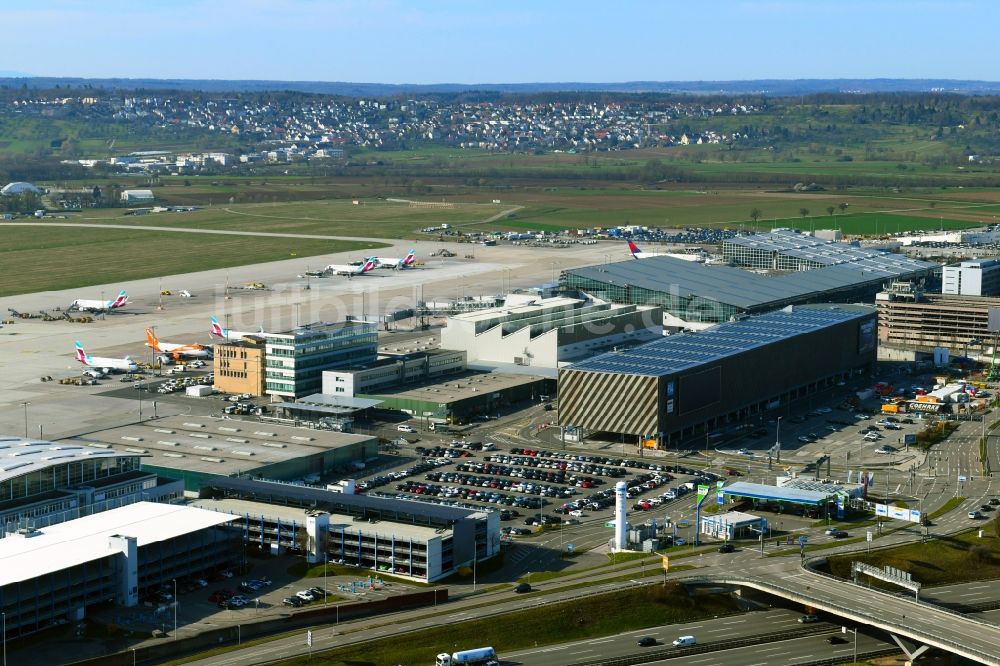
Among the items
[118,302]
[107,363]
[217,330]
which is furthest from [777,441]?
[118,302]

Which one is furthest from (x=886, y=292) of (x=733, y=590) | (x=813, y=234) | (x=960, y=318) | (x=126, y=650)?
(x=126, y=650)

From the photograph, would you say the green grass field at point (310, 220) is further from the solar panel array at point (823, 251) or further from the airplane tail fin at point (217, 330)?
the airplane tail fin at point (217, 330)

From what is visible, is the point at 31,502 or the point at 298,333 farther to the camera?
the point at 298,333

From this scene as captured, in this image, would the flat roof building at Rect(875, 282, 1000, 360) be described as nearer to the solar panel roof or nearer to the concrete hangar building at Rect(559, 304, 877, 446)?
the solar panel roof

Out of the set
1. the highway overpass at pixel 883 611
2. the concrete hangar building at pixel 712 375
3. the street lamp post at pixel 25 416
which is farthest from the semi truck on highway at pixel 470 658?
the street lamp post at pixel 25 416

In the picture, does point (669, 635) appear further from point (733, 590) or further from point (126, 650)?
point (126, 650)

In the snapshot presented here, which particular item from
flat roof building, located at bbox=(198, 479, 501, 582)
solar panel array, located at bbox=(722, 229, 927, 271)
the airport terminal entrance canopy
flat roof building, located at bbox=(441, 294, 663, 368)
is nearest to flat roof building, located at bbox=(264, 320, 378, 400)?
flat roof building, located at bbox=(441, 294, 663, 368)
